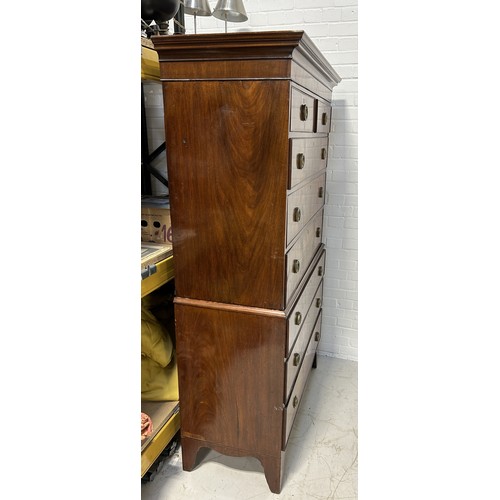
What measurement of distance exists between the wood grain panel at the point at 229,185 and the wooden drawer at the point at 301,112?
58mm

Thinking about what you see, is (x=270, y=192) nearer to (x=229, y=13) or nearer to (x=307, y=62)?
(x=307, y=62)

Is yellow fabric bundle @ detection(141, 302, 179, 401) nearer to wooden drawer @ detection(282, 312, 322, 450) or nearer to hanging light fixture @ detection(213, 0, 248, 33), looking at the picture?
wooden drawer @ detection(282, 312, 322, 450)

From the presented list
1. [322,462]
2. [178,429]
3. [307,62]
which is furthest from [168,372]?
[307,62]

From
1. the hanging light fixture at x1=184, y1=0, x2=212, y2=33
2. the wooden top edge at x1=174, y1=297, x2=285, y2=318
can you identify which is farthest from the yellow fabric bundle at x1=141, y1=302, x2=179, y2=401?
the hanging light fixture at x1=184, y1=0, x2=212, y2=33

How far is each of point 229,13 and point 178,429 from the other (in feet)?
5.72

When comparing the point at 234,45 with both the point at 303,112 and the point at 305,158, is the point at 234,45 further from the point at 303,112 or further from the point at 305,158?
the point at 305,158

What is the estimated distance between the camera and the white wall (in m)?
2.10

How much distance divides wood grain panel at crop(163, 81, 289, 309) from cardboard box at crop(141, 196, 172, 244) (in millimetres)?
202

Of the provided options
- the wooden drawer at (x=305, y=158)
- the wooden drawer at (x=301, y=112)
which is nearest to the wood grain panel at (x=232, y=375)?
the wooden drawer at (x=305, y=158)

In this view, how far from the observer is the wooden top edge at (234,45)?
1.19 m

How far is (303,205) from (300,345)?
557 mm

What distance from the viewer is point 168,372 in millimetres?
1835
